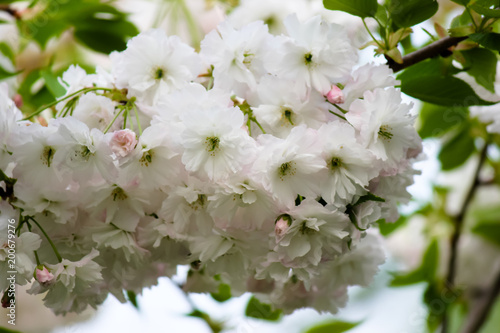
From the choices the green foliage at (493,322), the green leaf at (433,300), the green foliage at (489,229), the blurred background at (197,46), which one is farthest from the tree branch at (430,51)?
the green foliage at (493,322)

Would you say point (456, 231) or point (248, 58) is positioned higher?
point (248, 58)

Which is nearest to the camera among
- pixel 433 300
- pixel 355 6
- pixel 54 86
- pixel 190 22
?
pixel 355 6

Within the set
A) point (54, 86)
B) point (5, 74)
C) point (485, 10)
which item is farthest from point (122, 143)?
point (5, 74)

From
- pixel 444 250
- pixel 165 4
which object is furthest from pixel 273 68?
pixel 444 250

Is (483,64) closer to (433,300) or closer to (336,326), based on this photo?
(336,326)

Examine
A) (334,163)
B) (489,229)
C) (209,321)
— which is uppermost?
(334,163)

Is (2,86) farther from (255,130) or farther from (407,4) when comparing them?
(407,4)

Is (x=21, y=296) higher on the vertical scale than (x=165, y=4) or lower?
lower

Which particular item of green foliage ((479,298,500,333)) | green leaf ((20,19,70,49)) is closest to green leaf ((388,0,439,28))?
green leaf ((20,19,70,49))
